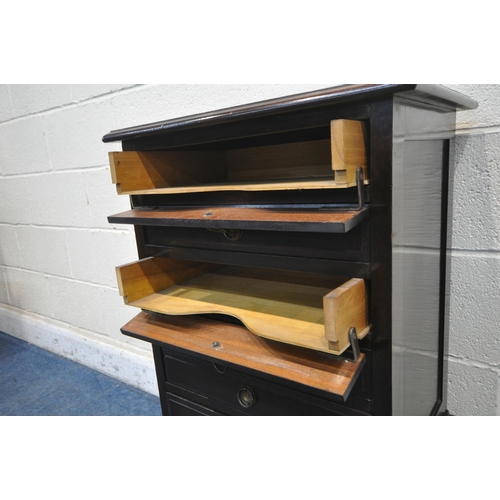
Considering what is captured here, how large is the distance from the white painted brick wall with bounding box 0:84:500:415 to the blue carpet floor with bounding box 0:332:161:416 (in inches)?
3.1

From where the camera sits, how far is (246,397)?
3.20 ft

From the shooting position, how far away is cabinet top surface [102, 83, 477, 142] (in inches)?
25.4

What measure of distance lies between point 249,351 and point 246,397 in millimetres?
185

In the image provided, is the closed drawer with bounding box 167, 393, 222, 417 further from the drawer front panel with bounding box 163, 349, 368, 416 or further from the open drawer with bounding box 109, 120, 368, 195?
the open drawer with bounding box 109, 120, 368, 195

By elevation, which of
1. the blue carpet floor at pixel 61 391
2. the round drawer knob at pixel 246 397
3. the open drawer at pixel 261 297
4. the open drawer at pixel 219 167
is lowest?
the blue carpet floor at pixel 61 391

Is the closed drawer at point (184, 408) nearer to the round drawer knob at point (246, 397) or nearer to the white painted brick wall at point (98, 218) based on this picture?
the round drawer knob at point (246, 397)

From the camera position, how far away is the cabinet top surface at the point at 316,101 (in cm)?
64

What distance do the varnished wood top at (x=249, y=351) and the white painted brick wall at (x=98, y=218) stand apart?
498 mm

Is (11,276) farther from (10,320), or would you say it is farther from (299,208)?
(299,208)

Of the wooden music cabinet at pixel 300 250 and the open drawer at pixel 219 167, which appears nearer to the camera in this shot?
the wooden music cabinet at pixel 300 250

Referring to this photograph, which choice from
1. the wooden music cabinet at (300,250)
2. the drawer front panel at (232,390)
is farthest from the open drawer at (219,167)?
the drawer front panel at (232,390)

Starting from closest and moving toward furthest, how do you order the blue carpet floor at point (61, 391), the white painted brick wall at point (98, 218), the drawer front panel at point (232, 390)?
1. the drawer front panel at point (232, 390)
2. the white painted brick wall at point (98, 218)
3. the blue carpet floor at point (61, 391)

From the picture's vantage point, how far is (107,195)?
1721mm

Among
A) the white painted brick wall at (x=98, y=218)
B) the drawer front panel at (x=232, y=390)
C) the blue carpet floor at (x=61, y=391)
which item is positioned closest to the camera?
the drawer front panel at (x=232, y=390)
